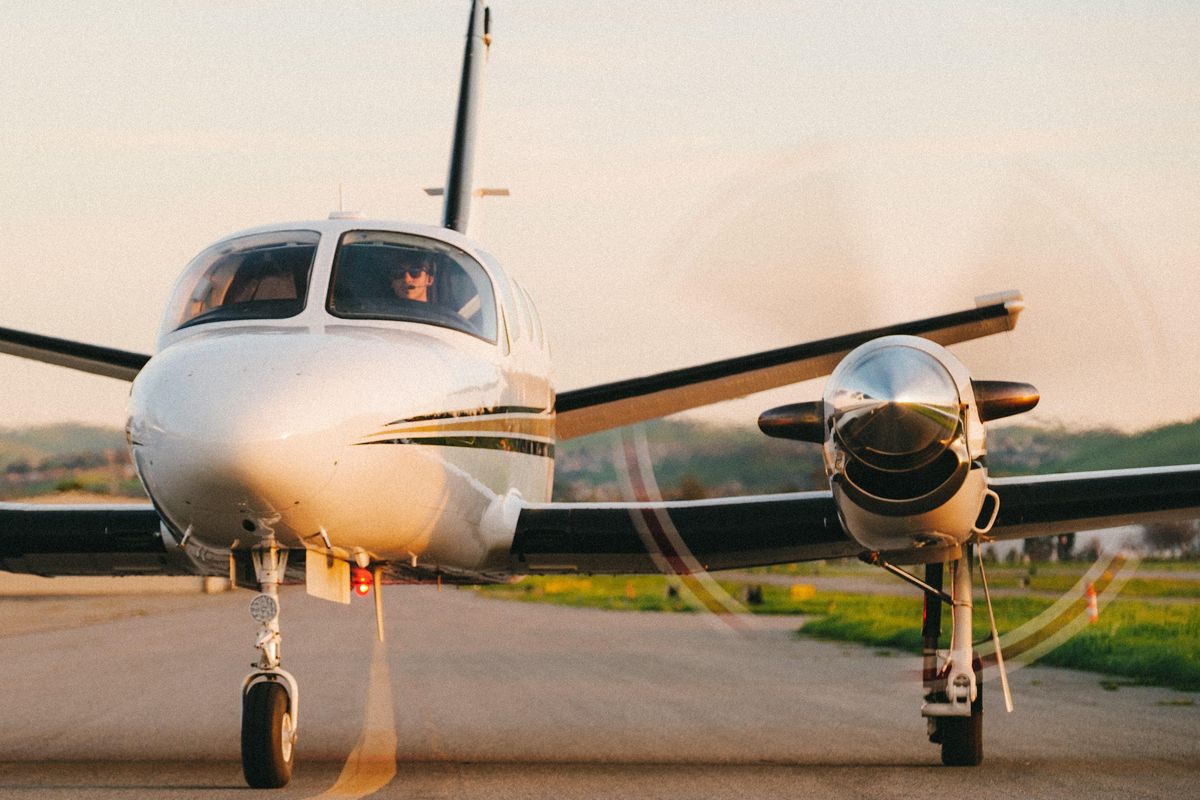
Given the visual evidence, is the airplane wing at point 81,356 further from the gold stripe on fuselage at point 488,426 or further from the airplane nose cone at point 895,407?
the airplane nose cone at point 895,407

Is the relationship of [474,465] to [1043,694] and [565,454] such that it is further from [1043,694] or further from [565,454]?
[1043,694]

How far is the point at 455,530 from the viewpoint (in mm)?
10125

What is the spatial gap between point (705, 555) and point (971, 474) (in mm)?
2436

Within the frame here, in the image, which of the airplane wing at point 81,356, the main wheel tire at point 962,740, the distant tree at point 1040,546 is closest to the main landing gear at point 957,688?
the main wheel tire at point 962,740

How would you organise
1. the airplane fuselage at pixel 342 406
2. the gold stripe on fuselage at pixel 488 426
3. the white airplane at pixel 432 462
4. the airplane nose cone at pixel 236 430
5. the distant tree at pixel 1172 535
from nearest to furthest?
the airplane nose cone at pixel 236 430
the airplane fuselage at pixel 342 406
the white airplane at pixel 432 462
the gold stripe on fuselage at pixel 488 426
the distant tree at pixel 1172 535

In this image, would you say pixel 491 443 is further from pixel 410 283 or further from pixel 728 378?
pixel 728 378

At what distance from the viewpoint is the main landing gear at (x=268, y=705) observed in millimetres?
8625

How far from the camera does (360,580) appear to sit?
10.1 meters

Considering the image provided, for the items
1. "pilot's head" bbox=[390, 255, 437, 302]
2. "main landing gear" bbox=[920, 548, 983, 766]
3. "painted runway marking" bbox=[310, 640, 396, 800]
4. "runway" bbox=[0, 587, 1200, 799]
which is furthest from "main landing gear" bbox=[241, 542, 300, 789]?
"main landing gear" bbox=[920, 548, 983, 766]

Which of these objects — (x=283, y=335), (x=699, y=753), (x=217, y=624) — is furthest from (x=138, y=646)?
(x=283, y=335)

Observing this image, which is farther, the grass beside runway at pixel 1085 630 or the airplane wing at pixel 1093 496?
the grass beside runway at pixel 1085 630

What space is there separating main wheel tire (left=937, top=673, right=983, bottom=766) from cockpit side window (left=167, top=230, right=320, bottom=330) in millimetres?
4871

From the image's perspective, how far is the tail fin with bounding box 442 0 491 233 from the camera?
16.8 metres

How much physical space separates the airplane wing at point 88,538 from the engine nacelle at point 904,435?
4340 millimetres
